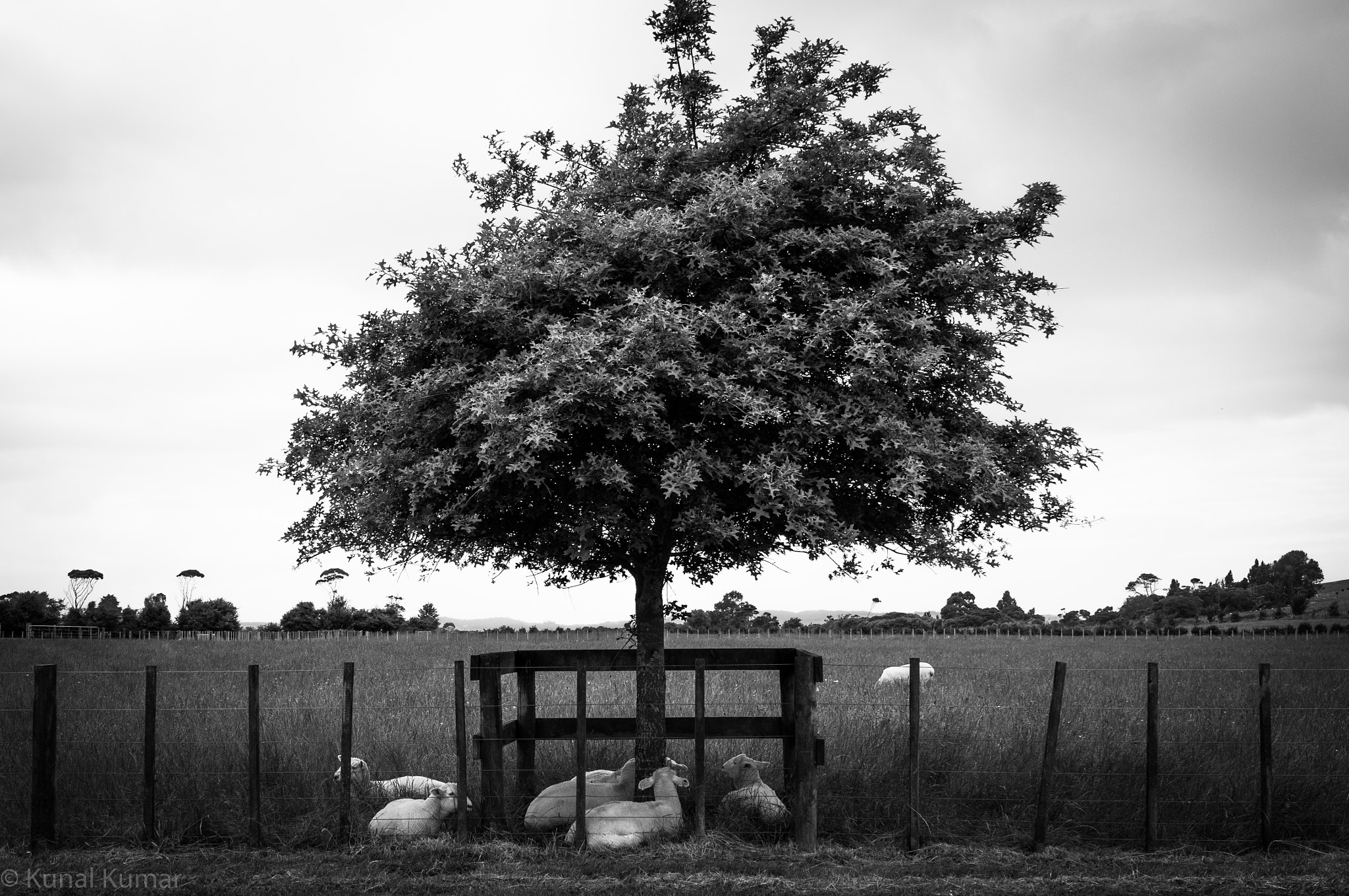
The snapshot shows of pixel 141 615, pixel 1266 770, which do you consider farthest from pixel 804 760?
pixel 141 615

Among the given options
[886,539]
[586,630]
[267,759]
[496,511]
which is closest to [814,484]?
[886,539]

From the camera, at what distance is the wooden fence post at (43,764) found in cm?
1105

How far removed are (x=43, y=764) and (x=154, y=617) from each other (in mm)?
85713

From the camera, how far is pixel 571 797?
1125 cm

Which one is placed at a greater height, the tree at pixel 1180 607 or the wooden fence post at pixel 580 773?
the wooden fence post at pixel 580 773

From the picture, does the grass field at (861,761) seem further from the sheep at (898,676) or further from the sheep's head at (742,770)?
the sheep at (898,676)

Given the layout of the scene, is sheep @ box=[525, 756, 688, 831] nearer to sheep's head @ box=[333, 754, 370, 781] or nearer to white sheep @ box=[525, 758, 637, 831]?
white sheep @ box=[525, 758, 637, 831]

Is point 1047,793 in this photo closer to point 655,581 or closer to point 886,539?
point 886,539

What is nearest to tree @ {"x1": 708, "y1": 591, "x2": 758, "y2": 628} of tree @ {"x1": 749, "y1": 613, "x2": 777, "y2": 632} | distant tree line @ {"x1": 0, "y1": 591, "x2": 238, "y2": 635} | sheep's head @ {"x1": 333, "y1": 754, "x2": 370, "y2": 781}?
tree @ {"x1": 749, "y1": 613, "x2": 777, "y2": 632}

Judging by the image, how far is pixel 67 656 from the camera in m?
40.9

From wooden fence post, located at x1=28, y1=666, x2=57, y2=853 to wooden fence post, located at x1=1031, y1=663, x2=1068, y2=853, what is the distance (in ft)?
35.1

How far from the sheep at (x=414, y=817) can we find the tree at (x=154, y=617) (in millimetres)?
84851

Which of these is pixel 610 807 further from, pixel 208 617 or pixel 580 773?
pixel 208 617

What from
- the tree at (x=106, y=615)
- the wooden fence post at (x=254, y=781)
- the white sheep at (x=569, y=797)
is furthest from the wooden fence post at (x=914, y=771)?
the tree at (x=106, y=615)
